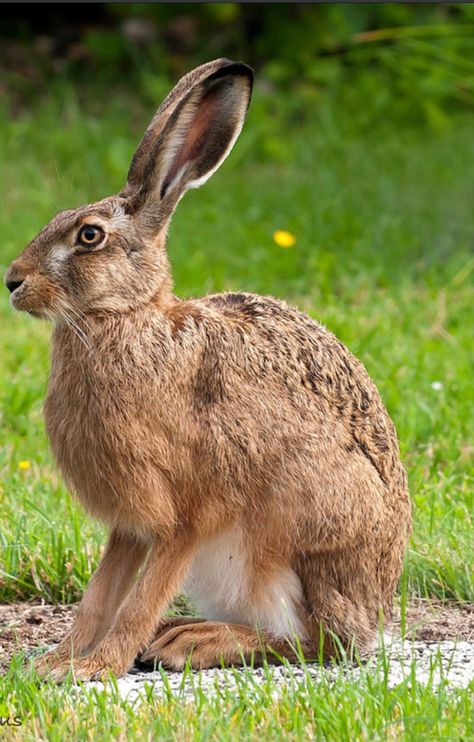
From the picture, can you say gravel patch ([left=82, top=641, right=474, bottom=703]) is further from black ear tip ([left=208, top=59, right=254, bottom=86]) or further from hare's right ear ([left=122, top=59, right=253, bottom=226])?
black ear tip ([left=208, top=59, right=254, bottom=86])

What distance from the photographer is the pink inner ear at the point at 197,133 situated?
401 cm

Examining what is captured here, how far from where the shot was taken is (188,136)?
13.2 ft

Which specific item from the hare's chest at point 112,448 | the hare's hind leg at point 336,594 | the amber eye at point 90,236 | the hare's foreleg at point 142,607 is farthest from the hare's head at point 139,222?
the hare's hind leg at point 336,594

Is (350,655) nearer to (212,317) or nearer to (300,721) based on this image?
(300,721)

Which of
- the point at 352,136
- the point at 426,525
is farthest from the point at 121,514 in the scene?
the point at 352,136

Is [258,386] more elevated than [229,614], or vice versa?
[258,386]

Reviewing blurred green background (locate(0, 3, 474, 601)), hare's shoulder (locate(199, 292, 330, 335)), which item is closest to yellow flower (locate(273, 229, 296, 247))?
blurred green background (locate(0, 3, 474, 601))

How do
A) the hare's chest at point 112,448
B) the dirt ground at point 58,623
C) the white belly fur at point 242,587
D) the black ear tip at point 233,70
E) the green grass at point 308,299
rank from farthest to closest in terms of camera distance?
1. the dirt ground at point 58,623
2. the black ear tip at point 233,70
3. the white belly fur at point 242,587
4. the hare's chest at point 112,448
5. the green grass at point 308,299

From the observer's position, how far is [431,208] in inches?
354

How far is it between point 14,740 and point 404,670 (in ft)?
3.49

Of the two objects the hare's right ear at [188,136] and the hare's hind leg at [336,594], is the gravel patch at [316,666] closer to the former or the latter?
the hare's hind leg at [336,594]

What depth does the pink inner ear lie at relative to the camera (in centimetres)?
401

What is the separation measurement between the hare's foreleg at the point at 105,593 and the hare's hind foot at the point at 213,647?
0.52 ft

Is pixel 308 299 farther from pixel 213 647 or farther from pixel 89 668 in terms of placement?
pixel 89 668
